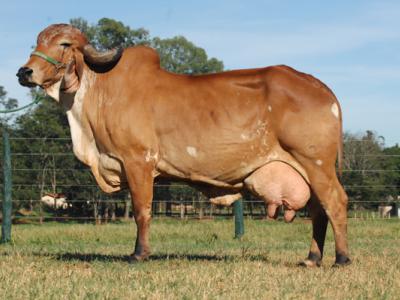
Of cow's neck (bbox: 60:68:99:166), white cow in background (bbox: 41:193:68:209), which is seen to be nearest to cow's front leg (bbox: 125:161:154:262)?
cow's neck (bbox: 60:68:99:166)

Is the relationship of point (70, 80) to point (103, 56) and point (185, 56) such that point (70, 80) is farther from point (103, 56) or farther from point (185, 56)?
point (185, 56)

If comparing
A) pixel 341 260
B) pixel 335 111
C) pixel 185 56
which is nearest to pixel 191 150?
pixel 335 111

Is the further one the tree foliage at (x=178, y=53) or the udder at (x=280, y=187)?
the tree foliage at (x=178, y=53)

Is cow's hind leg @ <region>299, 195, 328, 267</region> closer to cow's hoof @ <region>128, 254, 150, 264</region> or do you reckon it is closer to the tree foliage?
cow's hoof @ <region>128, 254, 150, 264</region>

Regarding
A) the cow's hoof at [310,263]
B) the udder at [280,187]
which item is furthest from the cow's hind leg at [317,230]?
the udder at [280,187]

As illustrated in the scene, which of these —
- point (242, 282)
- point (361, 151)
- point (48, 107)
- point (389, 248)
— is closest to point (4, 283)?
point (242, 282)

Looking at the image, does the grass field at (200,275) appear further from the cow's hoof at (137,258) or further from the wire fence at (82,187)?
the wire fence at (82,187)

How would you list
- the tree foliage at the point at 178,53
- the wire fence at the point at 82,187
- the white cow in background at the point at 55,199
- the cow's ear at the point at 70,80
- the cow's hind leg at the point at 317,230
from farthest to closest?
the tree foliage at the point at 178,53 < the wire fence at the point at 82,187 < the white cow in background at the point at 55,199 < the cow's ear at the point at 70,80 < the cow's hind leg at the point at 317,230

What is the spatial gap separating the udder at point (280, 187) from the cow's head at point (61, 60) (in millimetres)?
2142

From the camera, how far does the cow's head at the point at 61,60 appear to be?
8789mm

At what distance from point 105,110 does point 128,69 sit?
1.84ft

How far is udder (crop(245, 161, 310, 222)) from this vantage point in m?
8.37

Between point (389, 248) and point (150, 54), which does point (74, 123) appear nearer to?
point (150, 54)

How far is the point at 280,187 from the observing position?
8398mm
